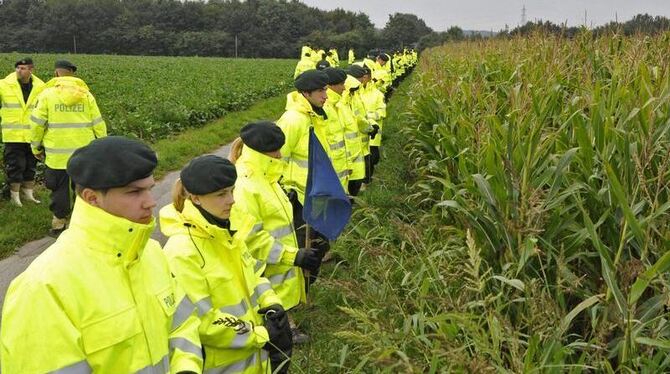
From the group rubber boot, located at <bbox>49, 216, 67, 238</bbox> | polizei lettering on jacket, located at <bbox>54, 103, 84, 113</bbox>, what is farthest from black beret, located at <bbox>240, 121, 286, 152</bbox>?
rubber boot, located at <bbox>49, 216, 67, 238</bbox>

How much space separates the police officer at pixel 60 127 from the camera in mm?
6539

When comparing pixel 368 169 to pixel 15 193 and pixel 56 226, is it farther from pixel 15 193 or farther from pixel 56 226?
pixel 15 193

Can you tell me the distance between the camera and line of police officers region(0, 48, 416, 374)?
5.90ft

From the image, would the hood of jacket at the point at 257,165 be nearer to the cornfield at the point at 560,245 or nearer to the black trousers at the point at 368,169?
the cornfield at the point at 560,245

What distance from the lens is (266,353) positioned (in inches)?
114

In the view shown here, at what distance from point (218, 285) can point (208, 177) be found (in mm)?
513

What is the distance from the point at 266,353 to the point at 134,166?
1367 millimetres

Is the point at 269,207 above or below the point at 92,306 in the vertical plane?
below

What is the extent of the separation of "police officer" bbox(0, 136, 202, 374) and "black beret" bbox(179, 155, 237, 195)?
0.60 metres

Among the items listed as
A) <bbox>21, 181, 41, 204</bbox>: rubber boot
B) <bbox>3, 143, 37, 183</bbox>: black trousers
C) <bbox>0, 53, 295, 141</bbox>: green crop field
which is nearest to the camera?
<bbox>3, 143, 37, 183</bbox>: black trousers

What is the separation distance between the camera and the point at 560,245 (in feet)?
9.39

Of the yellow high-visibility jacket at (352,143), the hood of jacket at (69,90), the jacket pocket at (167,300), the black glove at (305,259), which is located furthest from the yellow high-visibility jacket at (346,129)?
the jacket pocket at (167,300)

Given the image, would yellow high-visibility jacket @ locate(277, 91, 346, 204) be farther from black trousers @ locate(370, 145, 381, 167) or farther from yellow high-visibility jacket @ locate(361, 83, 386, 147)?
black trousers @ locate(370, 145, 381, 167)

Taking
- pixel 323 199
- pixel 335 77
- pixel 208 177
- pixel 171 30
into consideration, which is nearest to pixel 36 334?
pixel 208 177
